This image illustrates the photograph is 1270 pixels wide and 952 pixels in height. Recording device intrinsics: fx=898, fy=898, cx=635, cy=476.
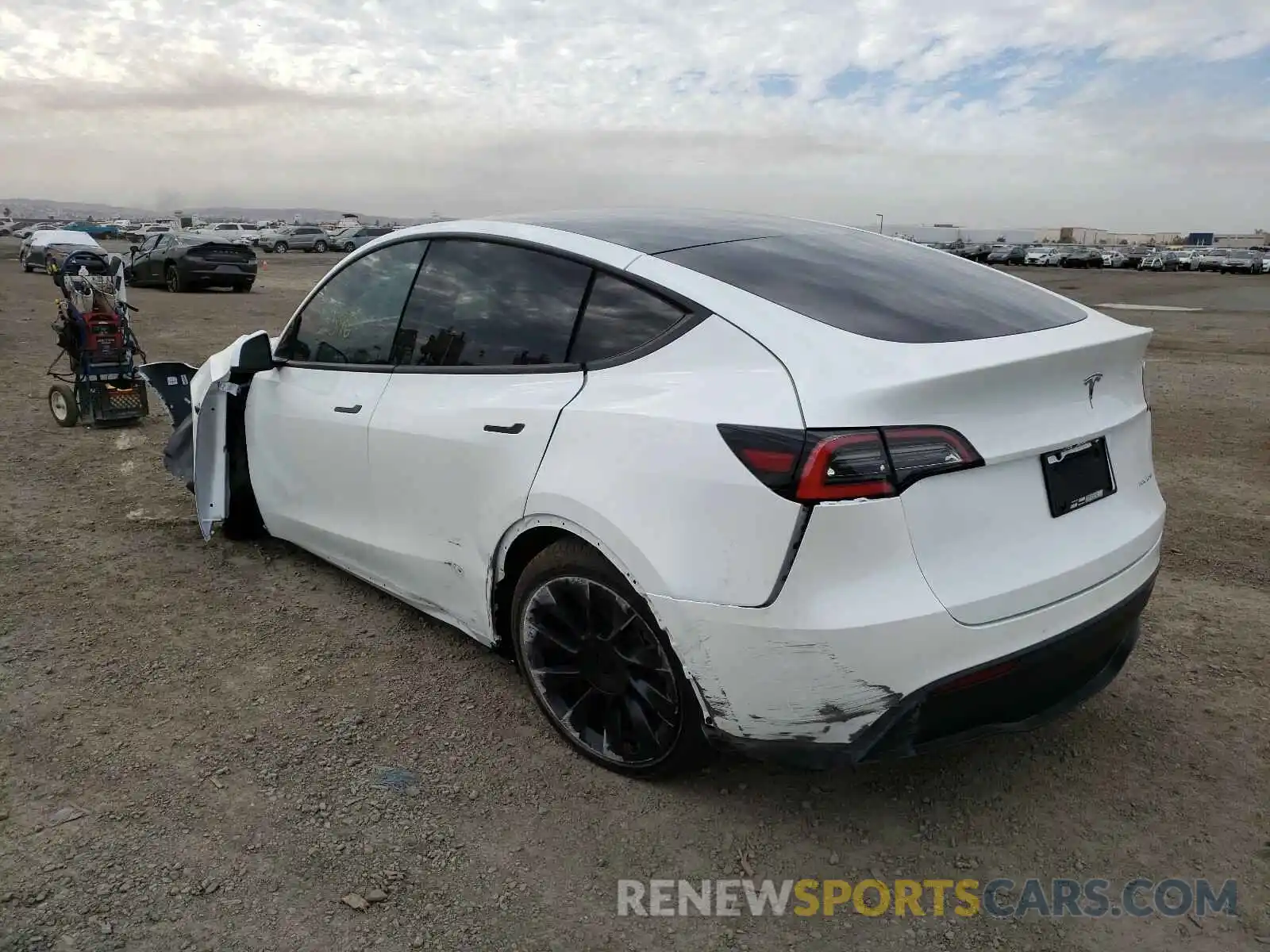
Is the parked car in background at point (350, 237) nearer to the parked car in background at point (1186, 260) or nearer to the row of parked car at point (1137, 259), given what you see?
the row of parked car at point (1137, 259)

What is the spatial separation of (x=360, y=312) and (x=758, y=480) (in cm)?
223

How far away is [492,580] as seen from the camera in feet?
9.68

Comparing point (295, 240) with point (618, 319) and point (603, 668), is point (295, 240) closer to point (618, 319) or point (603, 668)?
point (618, 319)

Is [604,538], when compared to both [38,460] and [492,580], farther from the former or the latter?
[38,460]

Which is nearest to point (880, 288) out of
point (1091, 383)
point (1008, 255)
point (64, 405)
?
point (1091, 383)

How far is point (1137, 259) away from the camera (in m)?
63.2

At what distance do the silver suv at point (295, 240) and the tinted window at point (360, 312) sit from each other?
52.4 m

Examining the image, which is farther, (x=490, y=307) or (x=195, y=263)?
(x=195, y=263)

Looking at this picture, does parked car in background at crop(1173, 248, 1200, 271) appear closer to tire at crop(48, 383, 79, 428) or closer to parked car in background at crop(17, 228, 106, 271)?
parked car in background at crop(17, 228, 106, 271)

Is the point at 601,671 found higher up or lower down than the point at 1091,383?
lower down

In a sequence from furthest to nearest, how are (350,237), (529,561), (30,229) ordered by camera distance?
(30,229)
(350,237)
(529,561)

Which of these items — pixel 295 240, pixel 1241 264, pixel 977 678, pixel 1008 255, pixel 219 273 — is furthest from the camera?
pixel 1008 255

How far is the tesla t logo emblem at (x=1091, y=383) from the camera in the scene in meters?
2.43

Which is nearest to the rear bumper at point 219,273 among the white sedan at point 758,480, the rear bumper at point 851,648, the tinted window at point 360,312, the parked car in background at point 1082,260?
the tinted window at point 360,312
